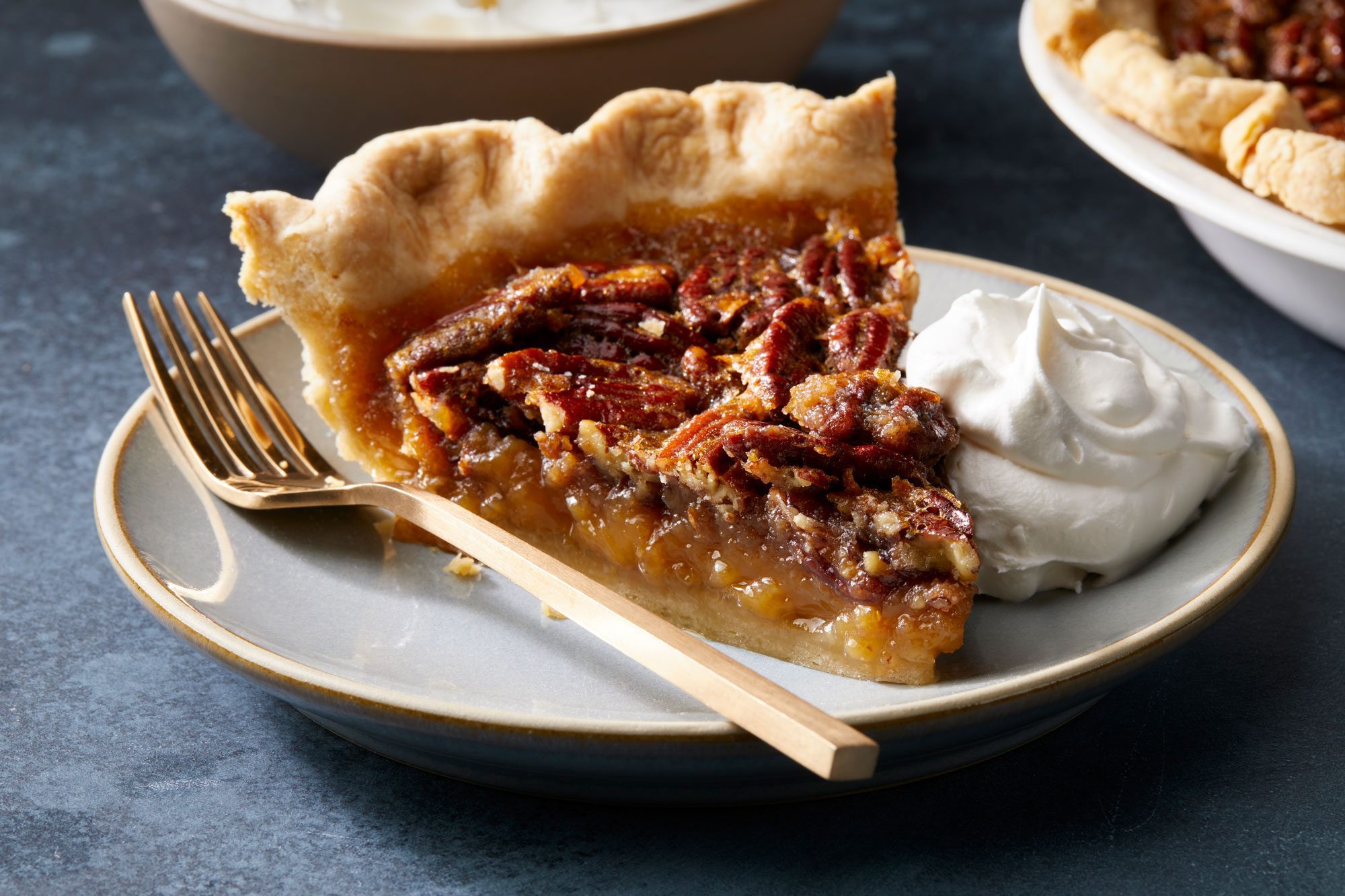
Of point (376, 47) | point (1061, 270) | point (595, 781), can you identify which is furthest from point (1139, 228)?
point (595, 781)

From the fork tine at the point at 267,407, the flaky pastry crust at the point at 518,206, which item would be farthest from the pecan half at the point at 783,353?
the fork tine at the point at 267,407

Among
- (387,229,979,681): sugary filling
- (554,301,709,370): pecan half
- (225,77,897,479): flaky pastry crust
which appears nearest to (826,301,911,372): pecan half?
(387,229,979,681): sugary filling

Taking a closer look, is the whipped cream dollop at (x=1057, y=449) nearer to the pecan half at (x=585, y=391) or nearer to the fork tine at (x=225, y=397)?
the pecan half at (x=585, y=391)

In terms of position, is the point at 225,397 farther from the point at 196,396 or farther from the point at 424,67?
the point at 424,67

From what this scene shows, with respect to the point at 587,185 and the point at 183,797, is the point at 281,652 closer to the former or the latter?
the point at 183,797

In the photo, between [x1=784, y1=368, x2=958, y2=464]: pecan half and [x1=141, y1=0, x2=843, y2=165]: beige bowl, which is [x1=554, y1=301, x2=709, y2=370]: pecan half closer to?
[x1=784, y1=368, x2=958, y2=464]: pecan half

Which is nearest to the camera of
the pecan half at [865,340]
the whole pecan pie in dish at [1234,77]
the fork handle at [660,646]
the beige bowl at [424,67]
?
the fork handle at [660,646]
